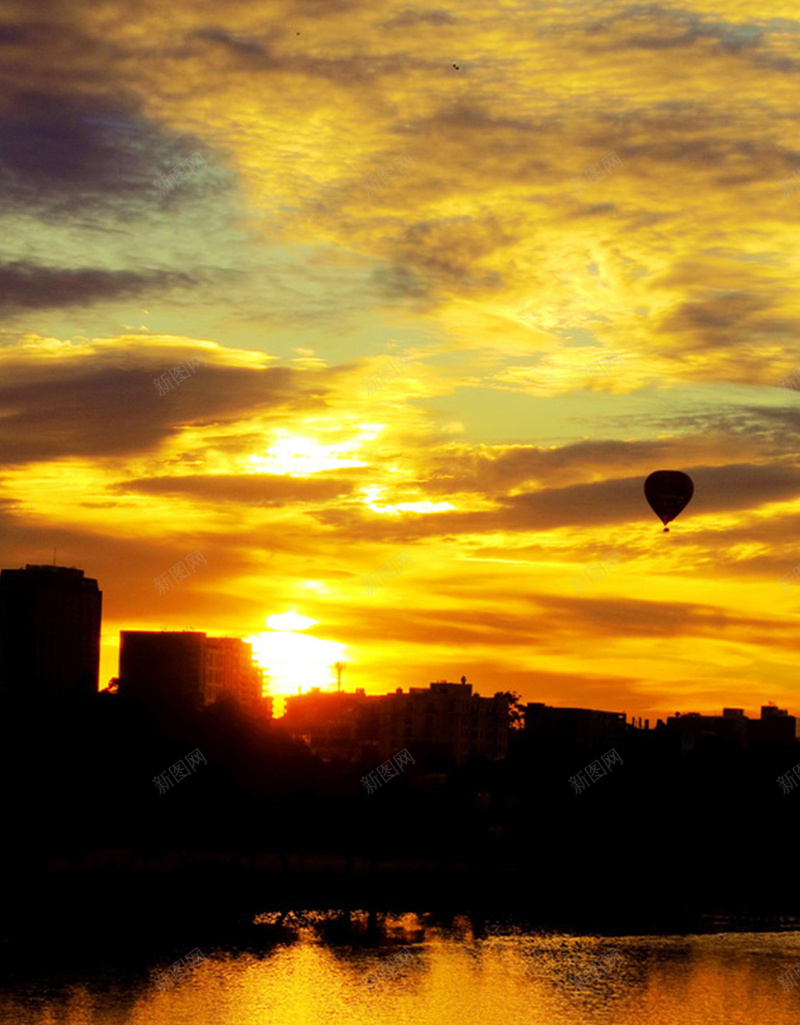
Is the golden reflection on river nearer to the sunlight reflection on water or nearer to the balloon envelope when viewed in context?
the sunlight reflection on water

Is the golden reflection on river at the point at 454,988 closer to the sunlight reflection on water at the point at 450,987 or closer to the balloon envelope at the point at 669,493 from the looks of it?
the sunlight reflection on water at the point at 450,987

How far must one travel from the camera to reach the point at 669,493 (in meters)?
100

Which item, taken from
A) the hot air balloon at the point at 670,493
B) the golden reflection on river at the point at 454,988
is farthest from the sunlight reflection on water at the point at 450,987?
the hot air balloon at the point at 670,493

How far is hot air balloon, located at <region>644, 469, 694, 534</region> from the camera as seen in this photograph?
9994 centimetres

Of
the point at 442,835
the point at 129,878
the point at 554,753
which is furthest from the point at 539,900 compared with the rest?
the point at 554,753

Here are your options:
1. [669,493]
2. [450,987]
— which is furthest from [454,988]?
[669,493]

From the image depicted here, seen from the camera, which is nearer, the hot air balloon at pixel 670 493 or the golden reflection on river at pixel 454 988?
the golden reflection on river at pixel 454 988

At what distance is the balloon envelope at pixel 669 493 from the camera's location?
99.9m

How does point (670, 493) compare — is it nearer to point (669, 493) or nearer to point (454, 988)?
point (669, 493)

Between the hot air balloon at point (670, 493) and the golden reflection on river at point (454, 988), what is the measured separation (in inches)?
976

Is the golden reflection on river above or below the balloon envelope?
below

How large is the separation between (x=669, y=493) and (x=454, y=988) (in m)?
35.1

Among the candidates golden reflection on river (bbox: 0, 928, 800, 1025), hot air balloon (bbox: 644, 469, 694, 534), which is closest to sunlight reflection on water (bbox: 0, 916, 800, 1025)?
golden reflection on river (bbox: 0, 928, 800, 1025)

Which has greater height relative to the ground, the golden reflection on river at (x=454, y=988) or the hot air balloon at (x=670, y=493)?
the hot air balloon at (x=670, y=493)
